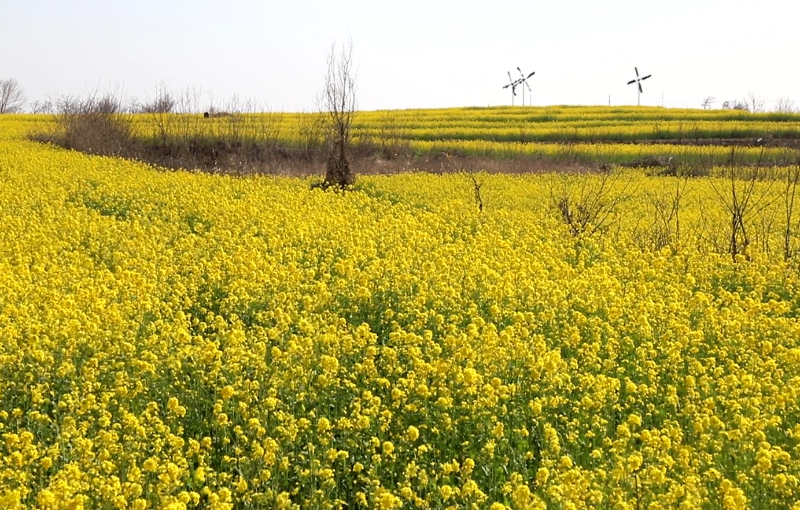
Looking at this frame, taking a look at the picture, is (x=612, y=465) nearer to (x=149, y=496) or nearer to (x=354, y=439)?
(x=354, y=439)

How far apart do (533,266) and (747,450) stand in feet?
15.0

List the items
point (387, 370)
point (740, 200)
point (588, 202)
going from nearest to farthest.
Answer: point (387, 370) → point (588, 202) → point (740, 200)

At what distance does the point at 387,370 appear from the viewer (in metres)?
6.00

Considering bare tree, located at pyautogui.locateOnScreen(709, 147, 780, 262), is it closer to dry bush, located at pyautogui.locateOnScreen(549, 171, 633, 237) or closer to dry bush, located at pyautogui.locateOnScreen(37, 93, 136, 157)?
dry bush, located at pyautogui.locateOnScreen(549, 171, 633, 237)

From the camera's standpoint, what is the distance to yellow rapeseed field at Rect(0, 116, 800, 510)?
4242 millimetres

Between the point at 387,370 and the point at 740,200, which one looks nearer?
the point at 387,370

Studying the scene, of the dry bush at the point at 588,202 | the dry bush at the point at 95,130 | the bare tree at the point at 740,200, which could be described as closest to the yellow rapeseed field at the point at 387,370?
the bare tree at the point at 740,200

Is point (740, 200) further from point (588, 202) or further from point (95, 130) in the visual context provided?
point (95, 130)

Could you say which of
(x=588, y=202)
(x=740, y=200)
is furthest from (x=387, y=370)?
(x=740, y=200)

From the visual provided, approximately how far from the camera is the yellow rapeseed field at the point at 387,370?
167 inches

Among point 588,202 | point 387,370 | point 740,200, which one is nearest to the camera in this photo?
point 387,370

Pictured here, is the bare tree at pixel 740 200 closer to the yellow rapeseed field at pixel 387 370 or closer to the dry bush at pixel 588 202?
the yellow rapeseed field at pixel 387 370

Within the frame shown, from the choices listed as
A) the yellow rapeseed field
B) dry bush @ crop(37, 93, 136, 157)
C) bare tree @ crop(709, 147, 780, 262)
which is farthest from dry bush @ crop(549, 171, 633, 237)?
dry bush @ crop(37, 93, 136, 157)

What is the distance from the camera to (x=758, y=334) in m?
6.86
